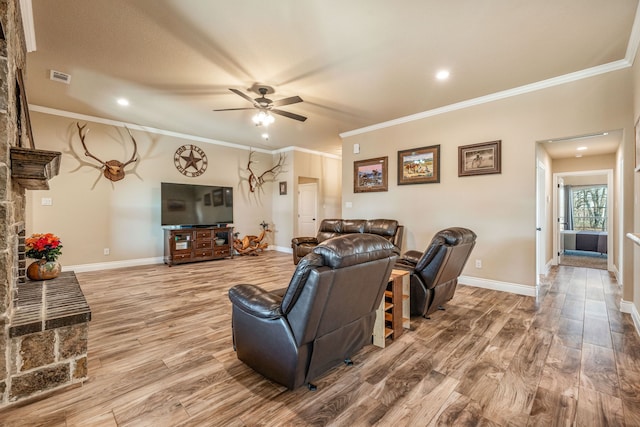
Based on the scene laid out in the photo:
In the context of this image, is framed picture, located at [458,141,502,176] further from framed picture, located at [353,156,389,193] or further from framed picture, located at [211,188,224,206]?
framed picture, located at [211,188,224,206]

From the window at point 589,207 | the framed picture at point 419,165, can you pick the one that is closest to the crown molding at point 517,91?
the framed picture at point 419,165

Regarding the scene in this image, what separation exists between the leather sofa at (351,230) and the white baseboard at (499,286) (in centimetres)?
112

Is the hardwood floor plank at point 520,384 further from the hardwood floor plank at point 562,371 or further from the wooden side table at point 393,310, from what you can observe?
the wooden side table at point 393,310

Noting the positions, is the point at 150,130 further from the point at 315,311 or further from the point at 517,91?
the point at 517,91

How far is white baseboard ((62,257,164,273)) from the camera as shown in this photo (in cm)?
489

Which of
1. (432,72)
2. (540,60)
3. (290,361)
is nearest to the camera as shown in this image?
(290,361)

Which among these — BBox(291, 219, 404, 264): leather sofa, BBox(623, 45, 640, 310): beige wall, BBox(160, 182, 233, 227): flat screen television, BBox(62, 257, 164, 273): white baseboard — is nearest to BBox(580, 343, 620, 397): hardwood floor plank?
BBox(623, 45, 640, 310): beige wall

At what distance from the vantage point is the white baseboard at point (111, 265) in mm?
4891

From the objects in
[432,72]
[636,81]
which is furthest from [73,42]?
[636,81]

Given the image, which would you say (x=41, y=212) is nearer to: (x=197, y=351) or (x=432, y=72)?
(x=197, y=351)

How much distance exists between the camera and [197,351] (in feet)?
7.41

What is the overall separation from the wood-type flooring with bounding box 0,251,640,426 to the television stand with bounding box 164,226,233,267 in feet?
7.44

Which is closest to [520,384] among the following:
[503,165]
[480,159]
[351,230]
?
[503,165]

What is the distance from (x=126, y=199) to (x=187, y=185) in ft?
3.57
